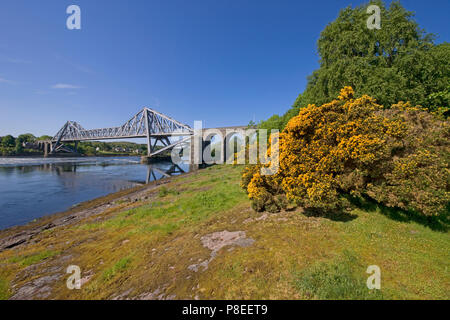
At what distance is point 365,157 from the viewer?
21.0 ft

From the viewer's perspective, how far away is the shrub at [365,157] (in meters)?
6.22

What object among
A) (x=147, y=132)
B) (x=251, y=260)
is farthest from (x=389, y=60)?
(x=147, y=132)

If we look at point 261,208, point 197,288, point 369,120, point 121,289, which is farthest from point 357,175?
point 121,289

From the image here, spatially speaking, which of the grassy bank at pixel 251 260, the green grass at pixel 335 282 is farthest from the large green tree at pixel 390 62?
the green grass at pixel 335 282

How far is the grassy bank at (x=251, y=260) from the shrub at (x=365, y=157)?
1.08 meters

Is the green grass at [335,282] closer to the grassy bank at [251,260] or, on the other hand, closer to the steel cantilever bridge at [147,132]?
the grassy bank at [251,260]

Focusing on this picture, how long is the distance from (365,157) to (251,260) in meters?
5.55

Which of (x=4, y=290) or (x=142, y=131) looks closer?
(x=4, y=290)

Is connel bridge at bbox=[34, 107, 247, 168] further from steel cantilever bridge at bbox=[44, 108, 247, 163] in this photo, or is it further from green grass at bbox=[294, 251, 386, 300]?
green grass at bbox=[294, 251, 386, 300]

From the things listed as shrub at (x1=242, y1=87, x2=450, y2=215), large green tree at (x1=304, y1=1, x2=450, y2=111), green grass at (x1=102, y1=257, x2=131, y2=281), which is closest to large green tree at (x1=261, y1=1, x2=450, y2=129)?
large green tree at (x1=304, y1=1, x2=450, y2=111)

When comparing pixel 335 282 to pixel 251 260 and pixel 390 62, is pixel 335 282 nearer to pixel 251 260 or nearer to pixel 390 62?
pixel 251 260

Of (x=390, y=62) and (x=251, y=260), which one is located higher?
(x=390, y=62)

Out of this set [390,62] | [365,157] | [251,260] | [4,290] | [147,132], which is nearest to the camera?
[251,260]

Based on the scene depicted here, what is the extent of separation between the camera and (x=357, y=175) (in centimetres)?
691
